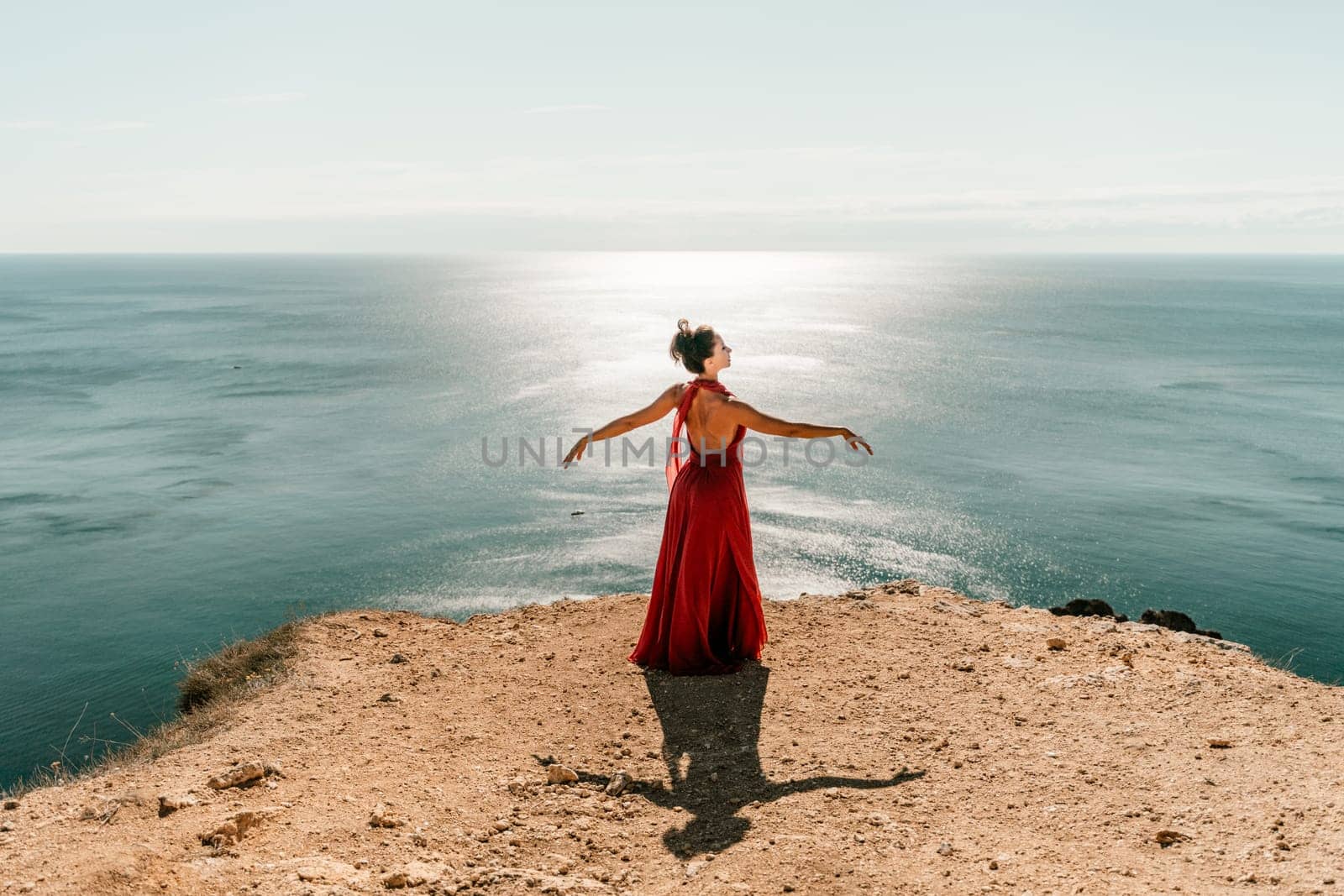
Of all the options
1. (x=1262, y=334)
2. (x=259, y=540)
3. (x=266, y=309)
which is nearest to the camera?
(x=259, y=540)

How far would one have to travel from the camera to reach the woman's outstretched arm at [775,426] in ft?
23.2

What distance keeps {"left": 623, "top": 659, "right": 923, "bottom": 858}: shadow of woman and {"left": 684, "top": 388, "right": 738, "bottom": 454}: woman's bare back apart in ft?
6.72

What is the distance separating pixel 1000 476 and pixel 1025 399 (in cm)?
1960

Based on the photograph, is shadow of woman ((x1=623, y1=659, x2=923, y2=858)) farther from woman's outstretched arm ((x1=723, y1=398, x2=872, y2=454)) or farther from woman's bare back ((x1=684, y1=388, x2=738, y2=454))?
woman's outstretched arm ((x1=723, y1=398, x2=872, y2=454))

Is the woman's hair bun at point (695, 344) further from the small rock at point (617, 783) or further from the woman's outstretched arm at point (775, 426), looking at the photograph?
the small rock at point (617, 783)

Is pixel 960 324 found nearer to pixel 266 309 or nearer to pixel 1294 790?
pixel 266 309

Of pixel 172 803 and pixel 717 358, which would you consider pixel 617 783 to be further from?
pixel 717 358

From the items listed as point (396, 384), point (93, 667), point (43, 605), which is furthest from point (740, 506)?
point (396, 384)

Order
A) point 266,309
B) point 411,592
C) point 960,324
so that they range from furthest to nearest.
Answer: point 266,309 < point 960,324 < point 411,592

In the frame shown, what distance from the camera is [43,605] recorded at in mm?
23828

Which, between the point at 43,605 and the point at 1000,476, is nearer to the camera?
the point at 43,605

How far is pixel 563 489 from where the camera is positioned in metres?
37.2

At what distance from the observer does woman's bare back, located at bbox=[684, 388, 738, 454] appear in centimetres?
757

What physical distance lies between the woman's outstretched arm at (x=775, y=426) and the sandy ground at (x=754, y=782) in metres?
2.18
